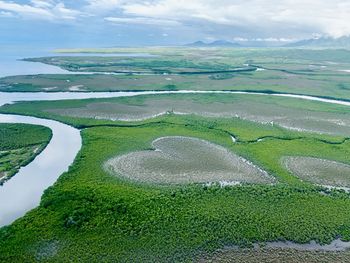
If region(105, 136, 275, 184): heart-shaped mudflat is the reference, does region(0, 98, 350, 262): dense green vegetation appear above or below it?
below

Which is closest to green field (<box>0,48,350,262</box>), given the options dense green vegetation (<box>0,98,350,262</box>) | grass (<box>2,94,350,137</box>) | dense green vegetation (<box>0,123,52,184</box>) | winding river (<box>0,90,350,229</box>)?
dense green vegetation (<box>0,98,350,262</box>)

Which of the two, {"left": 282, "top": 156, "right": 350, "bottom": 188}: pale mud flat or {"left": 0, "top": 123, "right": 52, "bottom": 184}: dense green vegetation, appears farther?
{"left": 0, "top": 123, "right": 52, "bottom": 184}: dense green vegetation

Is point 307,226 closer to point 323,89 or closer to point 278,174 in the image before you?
point 278,174

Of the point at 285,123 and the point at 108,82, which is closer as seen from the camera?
the point at 285,123

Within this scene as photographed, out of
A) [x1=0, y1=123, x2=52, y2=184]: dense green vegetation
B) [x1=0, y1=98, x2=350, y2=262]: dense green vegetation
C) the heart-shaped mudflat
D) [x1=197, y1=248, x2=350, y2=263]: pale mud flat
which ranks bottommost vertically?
[x1=197, y1=248, x2=350, y2=263]: pale mud flat

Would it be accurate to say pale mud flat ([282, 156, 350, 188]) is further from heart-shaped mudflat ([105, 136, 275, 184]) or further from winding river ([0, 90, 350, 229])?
winding river ([0, 90, 350, 229])

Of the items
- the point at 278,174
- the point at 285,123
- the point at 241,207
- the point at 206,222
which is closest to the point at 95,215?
the point at 206,222

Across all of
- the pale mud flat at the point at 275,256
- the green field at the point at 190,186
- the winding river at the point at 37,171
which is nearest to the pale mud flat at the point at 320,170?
the green field at the point at 190,186

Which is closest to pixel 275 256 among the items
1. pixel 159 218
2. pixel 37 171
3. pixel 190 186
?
pixel 159 218
